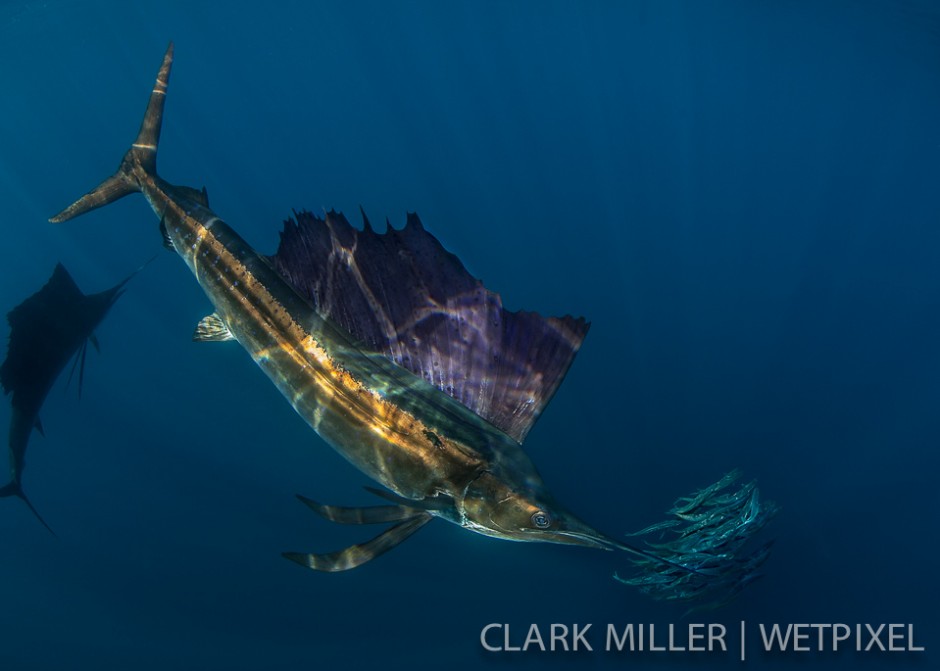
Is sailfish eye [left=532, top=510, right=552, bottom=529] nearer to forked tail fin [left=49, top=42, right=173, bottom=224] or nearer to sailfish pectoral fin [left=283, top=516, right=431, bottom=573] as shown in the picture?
sailfish pectoral fin [left=283, top=516, right=431, bottom=573]

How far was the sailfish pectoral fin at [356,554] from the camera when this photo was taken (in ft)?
5.81

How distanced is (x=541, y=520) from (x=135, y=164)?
10.1ft

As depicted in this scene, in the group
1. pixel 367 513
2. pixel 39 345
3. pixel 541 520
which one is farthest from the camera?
pixel 39 345

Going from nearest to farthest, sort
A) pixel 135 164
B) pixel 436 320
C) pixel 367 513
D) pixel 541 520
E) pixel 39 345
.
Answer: pixel 541 520, pixel 367 513, pixel 436 320, pixel 135 164, pixel 39 345

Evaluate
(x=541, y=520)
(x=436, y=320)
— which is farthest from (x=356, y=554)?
(x=436, y=320)

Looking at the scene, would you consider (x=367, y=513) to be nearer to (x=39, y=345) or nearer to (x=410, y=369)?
(x=410, y=369)

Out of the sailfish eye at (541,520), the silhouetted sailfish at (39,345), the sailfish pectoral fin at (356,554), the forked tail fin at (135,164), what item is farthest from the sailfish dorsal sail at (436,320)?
the silhouetted sailfish at (39,345)

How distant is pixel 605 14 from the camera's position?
11750 millimetres

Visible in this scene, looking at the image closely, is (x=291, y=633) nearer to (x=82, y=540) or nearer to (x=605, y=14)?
(x=82, y=540)

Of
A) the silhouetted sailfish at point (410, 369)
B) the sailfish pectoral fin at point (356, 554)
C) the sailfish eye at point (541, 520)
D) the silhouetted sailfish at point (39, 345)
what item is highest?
the silhouetted sailfish at point (39, 345)

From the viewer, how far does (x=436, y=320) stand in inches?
80.3

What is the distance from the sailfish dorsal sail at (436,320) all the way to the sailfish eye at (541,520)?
0.40 m

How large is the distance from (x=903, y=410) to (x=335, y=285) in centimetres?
797

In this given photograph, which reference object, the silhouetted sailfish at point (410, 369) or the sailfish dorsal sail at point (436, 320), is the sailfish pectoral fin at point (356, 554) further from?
the sailfish dorsal sail at point (436, 320)
